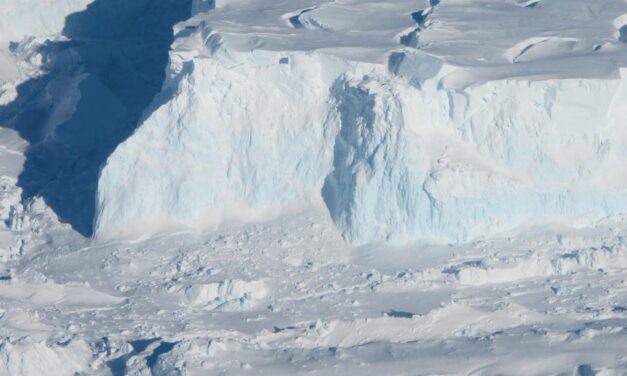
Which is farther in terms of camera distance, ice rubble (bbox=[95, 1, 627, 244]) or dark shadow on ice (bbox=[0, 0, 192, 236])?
dark shadow on ice (bbox=[0, 0, 192, 236])

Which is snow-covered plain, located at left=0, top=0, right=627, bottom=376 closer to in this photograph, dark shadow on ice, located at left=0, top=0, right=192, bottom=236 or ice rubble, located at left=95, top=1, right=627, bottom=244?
ice rubble, located at left=95, top=1, right=627, bottom=244

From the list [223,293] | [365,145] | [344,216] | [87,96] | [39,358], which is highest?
[87,96]

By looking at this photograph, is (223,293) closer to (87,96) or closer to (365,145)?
(365,145)

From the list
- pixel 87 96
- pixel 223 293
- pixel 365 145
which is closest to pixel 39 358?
pixel 223 293

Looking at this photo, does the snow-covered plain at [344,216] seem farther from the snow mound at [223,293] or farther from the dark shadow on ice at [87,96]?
the dark shadow on ice at [87,96]

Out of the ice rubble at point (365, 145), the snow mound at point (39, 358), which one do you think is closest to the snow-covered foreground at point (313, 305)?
the snow mound at point (39, 358)

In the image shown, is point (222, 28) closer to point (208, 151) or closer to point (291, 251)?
point (208, 151)

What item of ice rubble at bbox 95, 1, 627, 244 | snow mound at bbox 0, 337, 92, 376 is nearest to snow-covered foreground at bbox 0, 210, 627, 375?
snow mound at bbox 0, 337, 92, 376
